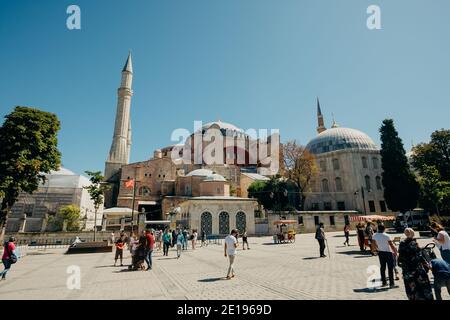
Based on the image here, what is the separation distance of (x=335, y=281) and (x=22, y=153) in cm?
2523

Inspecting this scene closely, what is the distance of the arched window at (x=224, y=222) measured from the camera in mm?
27891

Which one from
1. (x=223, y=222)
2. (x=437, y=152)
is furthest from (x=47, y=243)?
(x=437, y=152)

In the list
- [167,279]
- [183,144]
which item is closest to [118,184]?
[183,144]

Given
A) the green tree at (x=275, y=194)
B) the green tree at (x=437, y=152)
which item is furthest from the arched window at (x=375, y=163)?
the green tree at (x=275, y=194)

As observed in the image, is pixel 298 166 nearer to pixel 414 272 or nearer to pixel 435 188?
pixel 435 188

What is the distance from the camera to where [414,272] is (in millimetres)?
4293

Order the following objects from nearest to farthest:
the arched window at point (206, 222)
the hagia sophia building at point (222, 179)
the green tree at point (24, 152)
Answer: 1. the green tree at point (24, 152)
2. the arched window at point (206, 222)
3. the hagia sophia building at point (222, 179)

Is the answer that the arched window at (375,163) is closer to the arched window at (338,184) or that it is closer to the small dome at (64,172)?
the arched window at (338,184)

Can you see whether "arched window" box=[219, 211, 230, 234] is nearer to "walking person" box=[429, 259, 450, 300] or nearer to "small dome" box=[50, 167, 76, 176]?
"walking person" box=[429, 259, 450, 300]

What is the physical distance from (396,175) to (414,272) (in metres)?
33.0

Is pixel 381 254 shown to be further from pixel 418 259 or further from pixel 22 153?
pixel 22 153

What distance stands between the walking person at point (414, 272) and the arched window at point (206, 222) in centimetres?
2402

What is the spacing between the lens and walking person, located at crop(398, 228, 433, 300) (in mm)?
4141

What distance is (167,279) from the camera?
7562mm
